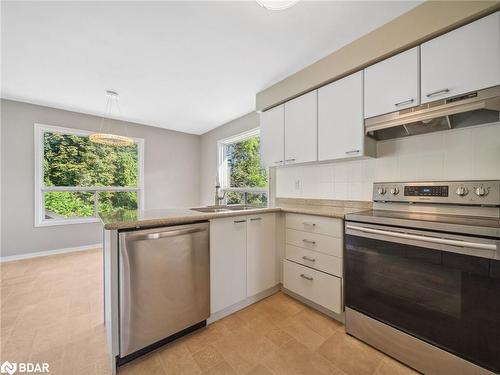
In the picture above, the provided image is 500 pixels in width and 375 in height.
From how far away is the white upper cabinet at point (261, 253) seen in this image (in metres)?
1.97

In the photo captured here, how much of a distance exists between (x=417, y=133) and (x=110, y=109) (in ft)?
13.5

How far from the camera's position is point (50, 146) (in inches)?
136

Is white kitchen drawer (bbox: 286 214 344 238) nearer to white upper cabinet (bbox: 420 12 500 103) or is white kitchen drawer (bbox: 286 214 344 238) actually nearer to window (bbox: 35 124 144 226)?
white upper cabinet (bbox: 420 12 500 103)

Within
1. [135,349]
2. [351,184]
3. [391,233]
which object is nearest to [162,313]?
[135,349]

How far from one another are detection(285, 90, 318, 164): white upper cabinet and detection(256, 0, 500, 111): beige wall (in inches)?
4.3

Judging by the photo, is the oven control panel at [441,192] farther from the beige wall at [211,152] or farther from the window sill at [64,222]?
Answer: the window sill at [64,222]

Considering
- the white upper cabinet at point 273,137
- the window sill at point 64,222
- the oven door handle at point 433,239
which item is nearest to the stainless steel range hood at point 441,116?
the oven door handle at point 433,239

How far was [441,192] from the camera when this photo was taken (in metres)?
1.52

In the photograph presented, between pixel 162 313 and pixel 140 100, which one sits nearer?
pixel 162 313

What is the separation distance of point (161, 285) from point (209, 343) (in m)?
0.57

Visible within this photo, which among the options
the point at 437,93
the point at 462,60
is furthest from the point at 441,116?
the point at 462,60

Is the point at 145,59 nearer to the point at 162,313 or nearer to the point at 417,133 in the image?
the point at 162,313

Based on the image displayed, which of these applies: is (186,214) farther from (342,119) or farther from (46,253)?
(46,253)

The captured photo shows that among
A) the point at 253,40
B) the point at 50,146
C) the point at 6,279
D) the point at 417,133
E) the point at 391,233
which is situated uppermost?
the point at 253,40
